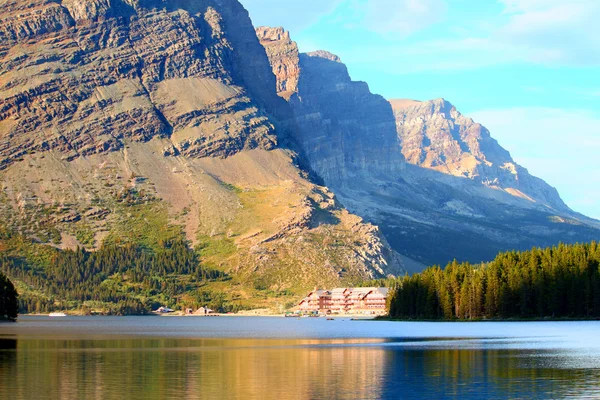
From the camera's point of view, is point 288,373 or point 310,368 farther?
point 310,368

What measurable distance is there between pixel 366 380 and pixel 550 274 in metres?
117

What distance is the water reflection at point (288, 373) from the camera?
80812 mm

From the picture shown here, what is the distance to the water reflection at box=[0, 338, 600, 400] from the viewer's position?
265 feet

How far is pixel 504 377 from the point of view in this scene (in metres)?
90.4

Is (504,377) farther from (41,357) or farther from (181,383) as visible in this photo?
(41,357)

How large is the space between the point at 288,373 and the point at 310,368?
17.9 feet

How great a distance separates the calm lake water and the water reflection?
100 millimetres

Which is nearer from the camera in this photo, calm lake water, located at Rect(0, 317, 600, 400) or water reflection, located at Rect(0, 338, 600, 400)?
water reflection, located at Rect(0, 338, 600, 400)

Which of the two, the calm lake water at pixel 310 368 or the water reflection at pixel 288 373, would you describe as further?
the calm lake water at pixel 310 368

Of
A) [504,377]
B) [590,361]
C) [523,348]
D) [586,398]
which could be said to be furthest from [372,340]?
[586,398]

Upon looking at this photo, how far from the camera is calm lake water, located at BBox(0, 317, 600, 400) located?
267 ft

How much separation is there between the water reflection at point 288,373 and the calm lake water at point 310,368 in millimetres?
100

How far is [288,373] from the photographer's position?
96.3 meters

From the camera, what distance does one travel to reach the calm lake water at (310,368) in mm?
81375
